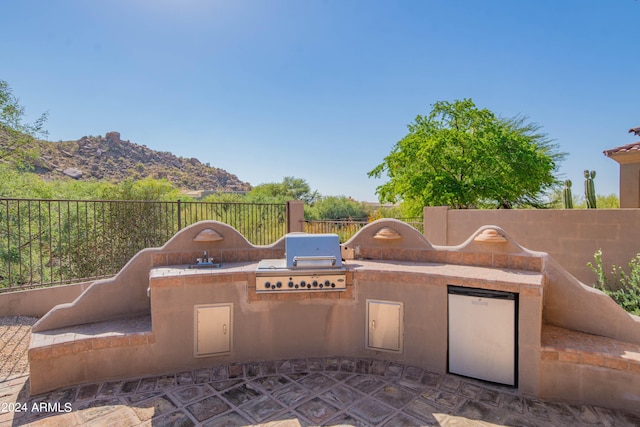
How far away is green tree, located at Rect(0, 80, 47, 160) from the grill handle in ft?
29.8

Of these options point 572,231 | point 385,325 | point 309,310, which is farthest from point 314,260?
point 572,231

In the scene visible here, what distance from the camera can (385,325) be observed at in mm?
3762

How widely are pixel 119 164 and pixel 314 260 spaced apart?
31937 mm

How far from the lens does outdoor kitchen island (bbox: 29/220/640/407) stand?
325 centimetres

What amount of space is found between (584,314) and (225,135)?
1802 cm

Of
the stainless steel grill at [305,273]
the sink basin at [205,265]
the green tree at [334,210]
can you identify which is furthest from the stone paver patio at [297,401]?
the green tree at [334,210]

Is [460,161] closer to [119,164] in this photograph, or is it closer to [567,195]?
[567,195]

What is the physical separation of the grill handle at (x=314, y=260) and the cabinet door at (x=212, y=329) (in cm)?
93

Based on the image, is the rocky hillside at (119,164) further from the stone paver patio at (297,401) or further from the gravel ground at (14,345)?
the stone paver patio at (297,401)

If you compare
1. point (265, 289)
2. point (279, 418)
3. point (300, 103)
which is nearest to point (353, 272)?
point (265, 289)

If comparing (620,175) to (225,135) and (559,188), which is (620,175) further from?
(225,135)

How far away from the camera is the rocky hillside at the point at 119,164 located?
2544cm

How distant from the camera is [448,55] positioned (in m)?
9.40

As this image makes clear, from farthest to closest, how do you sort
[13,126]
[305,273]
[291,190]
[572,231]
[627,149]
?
1. [291,190]
2. [13,126]
3. [627,149]
4. [572,231]
5. [305,273]
